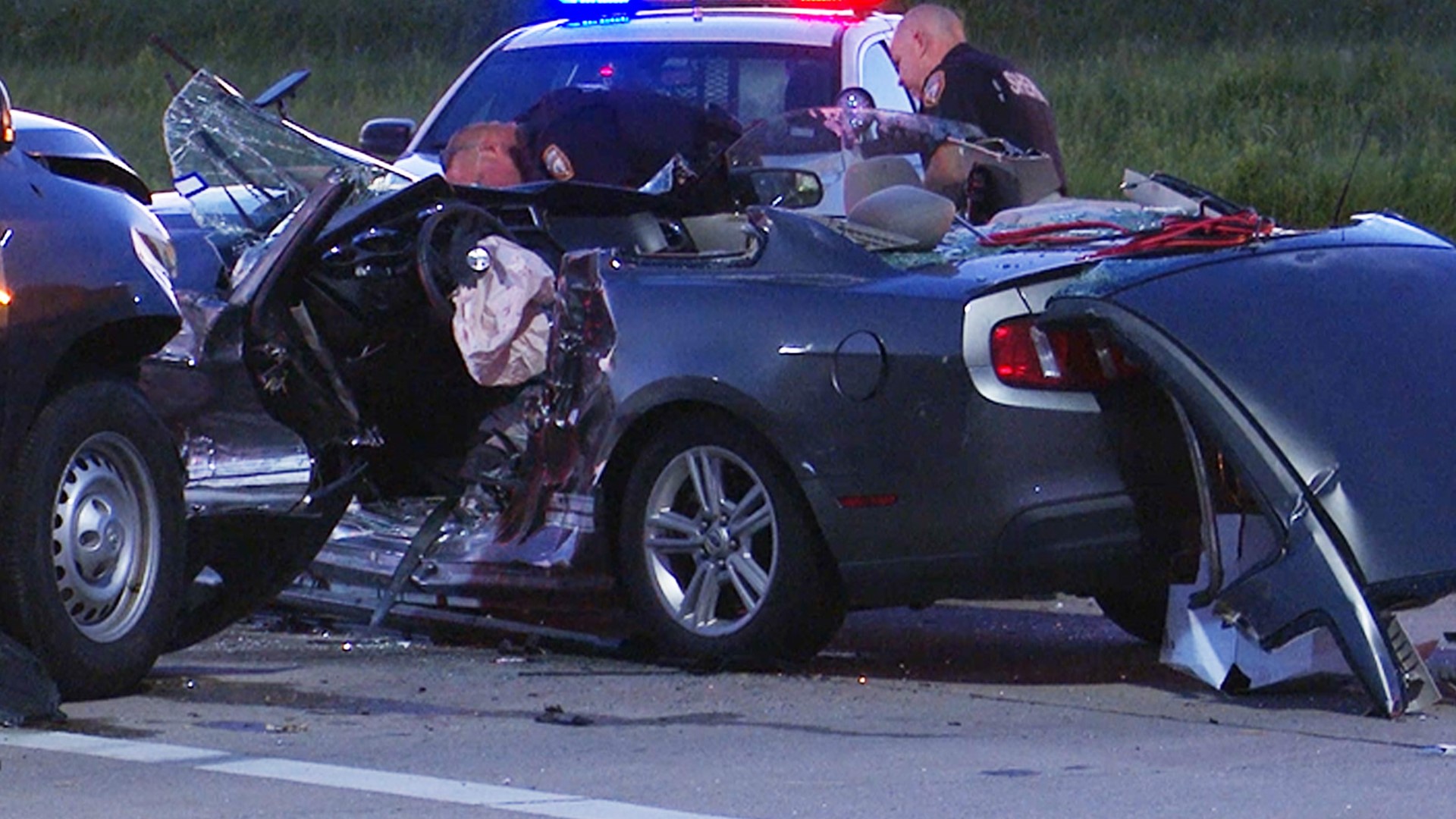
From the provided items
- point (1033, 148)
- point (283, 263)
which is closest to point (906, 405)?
point (283, 263)

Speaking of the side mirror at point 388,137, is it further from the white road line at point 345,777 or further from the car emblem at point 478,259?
the white road line at point 345,777

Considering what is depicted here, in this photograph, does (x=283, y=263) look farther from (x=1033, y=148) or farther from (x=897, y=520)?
(x=1033, y=148)

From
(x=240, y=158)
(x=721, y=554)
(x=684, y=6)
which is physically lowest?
(x=721, y=554)

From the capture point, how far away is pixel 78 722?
6.88m

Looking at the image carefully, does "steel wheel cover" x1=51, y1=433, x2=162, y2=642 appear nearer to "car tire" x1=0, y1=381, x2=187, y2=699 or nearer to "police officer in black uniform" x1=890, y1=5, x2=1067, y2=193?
"car tire" x1=0, y1=381, x2=187, y2=699

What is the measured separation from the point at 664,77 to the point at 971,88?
1.92 meters

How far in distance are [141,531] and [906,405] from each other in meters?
1.92

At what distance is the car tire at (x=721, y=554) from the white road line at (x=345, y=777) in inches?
66.8

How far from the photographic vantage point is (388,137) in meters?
13.0

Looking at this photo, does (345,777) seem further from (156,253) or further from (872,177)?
(872,177)

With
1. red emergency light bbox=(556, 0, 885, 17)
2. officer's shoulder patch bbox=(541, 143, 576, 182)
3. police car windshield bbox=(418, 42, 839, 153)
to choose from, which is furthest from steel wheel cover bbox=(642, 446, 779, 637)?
red emergency light bbox=(556, 0, 885, 17)

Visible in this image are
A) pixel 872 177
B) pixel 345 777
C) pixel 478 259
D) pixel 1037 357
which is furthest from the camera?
pixel 872 177

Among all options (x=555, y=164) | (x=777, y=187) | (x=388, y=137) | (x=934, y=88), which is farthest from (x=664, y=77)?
(x=777, y=187)

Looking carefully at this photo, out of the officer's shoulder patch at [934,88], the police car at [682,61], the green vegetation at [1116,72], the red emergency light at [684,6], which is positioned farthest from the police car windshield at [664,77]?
the green vegetation at [1116,72]
